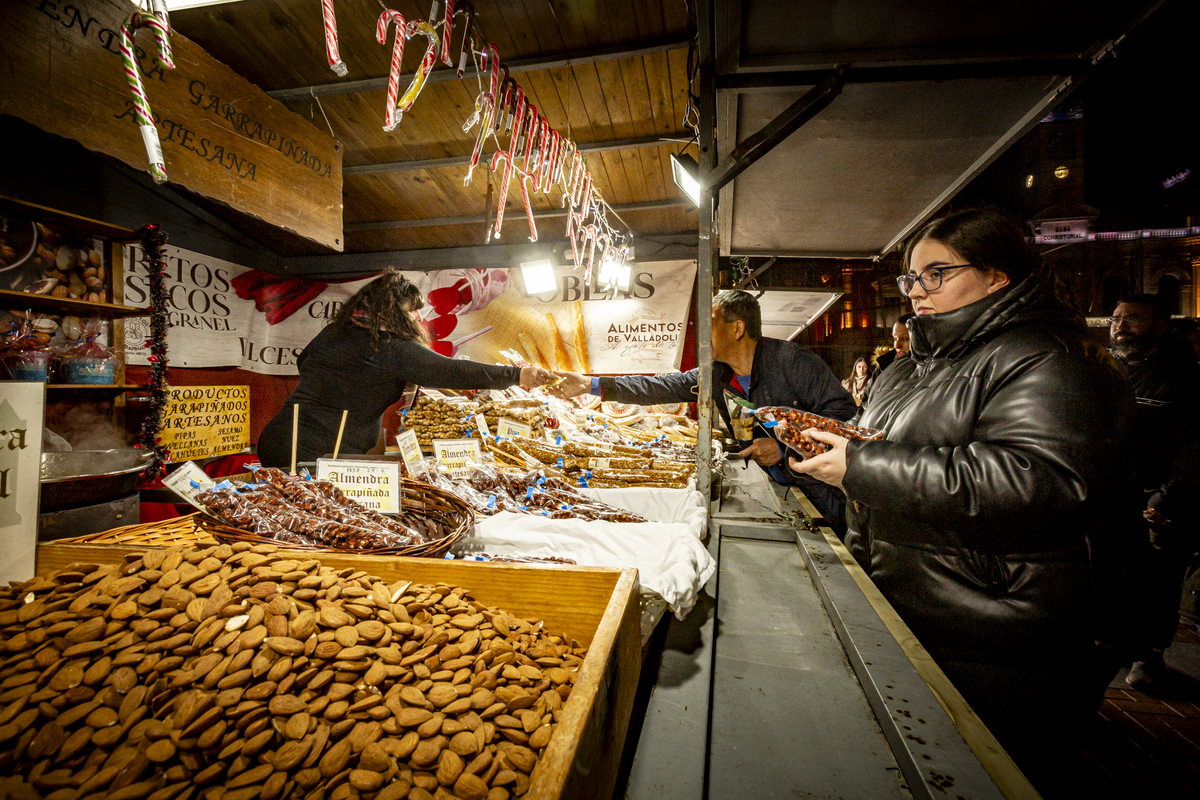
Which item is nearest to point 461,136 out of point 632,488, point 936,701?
point 632,488

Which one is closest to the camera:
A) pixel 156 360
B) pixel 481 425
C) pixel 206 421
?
pixel 481 425

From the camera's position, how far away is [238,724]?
706 millimetres

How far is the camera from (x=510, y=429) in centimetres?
299

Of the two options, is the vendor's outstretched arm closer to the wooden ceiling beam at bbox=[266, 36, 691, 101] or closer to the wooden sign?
the wooden sign

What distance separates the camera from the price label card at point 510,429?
9.66 feet

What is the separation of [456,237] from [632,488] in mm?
5238

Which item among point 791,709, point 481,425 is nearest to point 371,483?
point 481,425

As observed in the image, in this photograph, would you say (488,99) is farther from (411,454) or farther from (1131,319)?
(1131,319)

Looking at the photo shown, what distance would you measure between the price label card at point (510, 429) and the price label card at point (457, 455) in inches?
19.4

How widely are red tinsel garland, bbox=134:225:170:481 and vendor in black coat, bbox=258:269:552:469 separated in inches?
72.7

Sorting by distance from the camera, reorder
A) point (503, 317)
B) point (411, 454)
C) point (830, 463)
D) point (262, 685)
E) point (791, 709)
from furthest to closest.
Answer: point (503, 317)
point (411, 454)
point (830, 463)
point (791, 709)
point (262, 685)

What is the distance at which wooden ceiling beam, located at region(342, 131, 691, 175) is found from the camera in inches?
163

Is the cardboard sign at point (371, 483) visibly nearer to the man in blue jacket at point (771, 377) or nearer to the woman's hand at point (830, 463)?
the woman's hand at point (830, 463)

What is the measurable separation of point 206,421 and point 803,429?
252 inches
